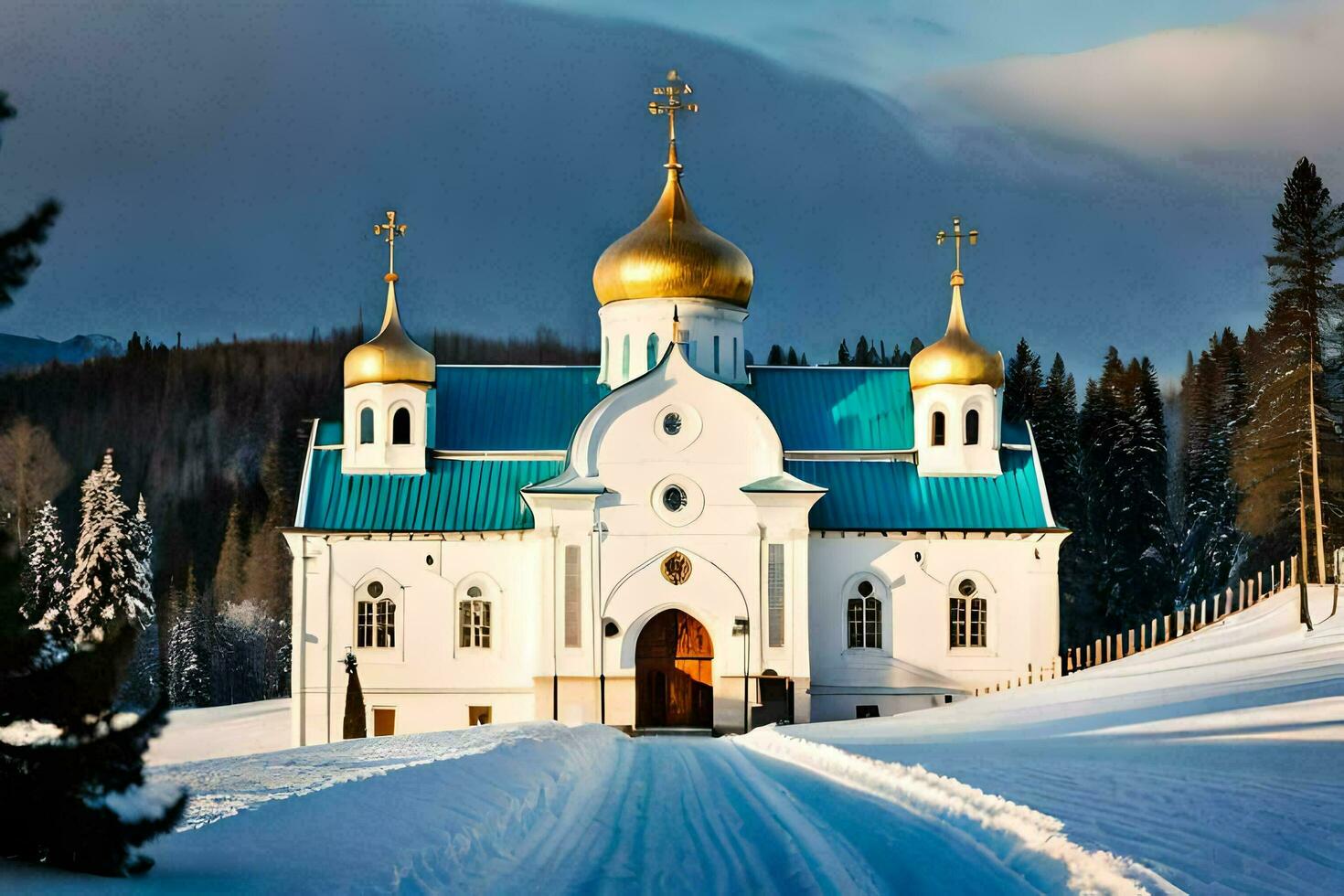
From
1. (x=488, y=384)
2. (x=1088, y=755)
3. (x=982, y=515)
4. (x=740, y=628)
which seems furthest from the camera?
(x=488, y=384)

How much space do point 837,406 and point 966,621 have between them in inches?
255

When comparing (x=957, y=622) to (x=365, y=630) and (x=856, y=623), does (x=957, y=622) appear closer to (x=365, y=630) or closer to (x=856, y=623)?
(x=856, y=623)

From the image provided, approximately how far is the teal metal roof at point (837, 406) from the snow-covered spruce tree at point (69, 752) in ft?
107

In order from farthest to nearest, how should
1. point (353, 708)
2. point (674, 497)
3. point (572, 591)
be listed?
point (674, 497)
point (572, 591)
point (353, 708)

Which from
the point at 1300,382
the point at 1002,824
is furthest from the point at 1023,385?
the point at 1002,824

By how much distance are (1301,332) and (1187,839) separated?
3357 cm

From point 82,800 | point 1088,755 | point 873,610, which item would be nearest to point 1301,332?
point 873,610

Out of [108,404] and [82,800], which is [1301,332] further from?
[108,404]

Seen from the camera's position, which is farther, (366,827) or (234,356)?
(234,356)

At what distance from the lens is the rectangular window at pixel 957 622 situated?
137ft

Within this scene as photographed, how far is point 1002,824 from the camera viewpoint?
14078 mm

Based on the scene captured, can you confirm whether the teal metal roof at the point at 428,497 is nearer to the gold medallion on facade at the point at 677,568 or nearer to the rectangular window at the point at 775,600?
the gold medallion on facade at the point at 677,568

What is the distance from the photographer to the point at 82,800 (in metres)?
10.2

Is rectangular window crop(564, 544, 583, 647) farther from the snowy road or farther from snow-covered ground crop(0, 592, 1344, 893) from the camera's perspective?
the snowy road
